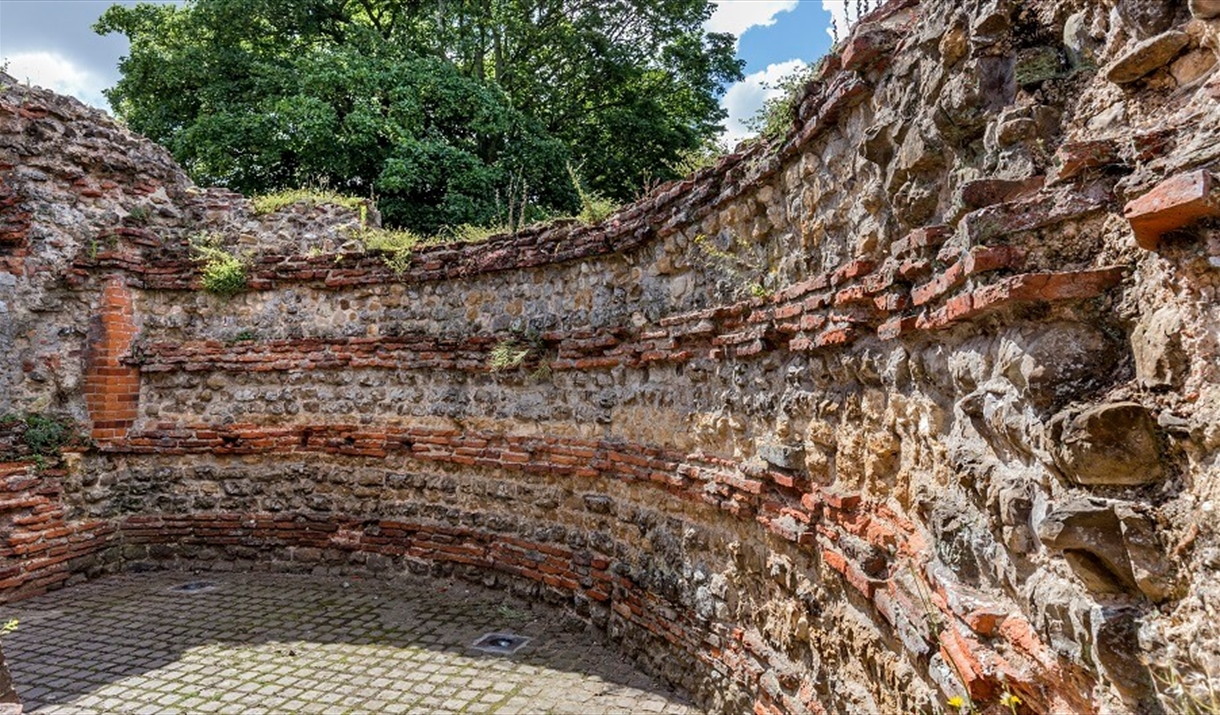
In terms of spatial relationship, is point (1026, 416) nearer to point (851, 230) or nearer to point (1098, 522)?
point (1098, 522)

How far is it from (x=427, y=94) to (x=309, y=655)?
11781mm

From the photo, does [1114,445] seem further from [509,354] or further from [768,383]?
[509,354]

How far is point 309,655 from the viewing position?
570 cm

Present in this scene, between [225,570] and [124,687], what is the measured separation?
298 centimetres

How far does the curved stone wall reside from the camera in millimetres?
1901

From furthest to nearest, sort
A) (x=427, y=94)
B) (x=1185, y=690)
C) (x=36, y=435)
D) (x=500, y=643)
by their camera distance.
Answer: (x=427, y=94), (x=36, y=435), (x=500, y=643), (x=1185, y=690)

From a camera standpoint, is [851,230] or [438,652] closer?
[851,230]

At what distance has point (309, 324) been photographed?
27.3ft

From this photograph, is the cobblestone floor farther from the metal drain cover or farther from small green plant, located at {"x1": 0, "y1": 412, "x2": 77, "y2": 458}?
small green plant, located at {"x1": 0, "y1": 412, "x2": 77, "y2": 458}

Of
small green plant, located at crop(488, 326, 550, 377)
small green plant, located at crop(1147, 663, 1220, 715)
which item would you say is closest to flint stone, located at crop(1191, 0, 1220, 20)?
small green plant, located at crop(1147, 663, 1220, 715)

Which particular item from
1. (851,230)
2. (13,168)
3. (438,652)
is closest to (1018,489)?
(851,230)

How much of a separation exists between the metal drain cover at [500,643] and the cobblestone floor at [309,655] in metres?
0.09

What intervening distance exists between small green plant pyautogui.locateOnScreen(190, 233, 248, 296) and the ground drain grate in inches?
122

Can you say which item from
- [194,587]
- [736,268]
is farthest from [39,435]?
[736,268]
